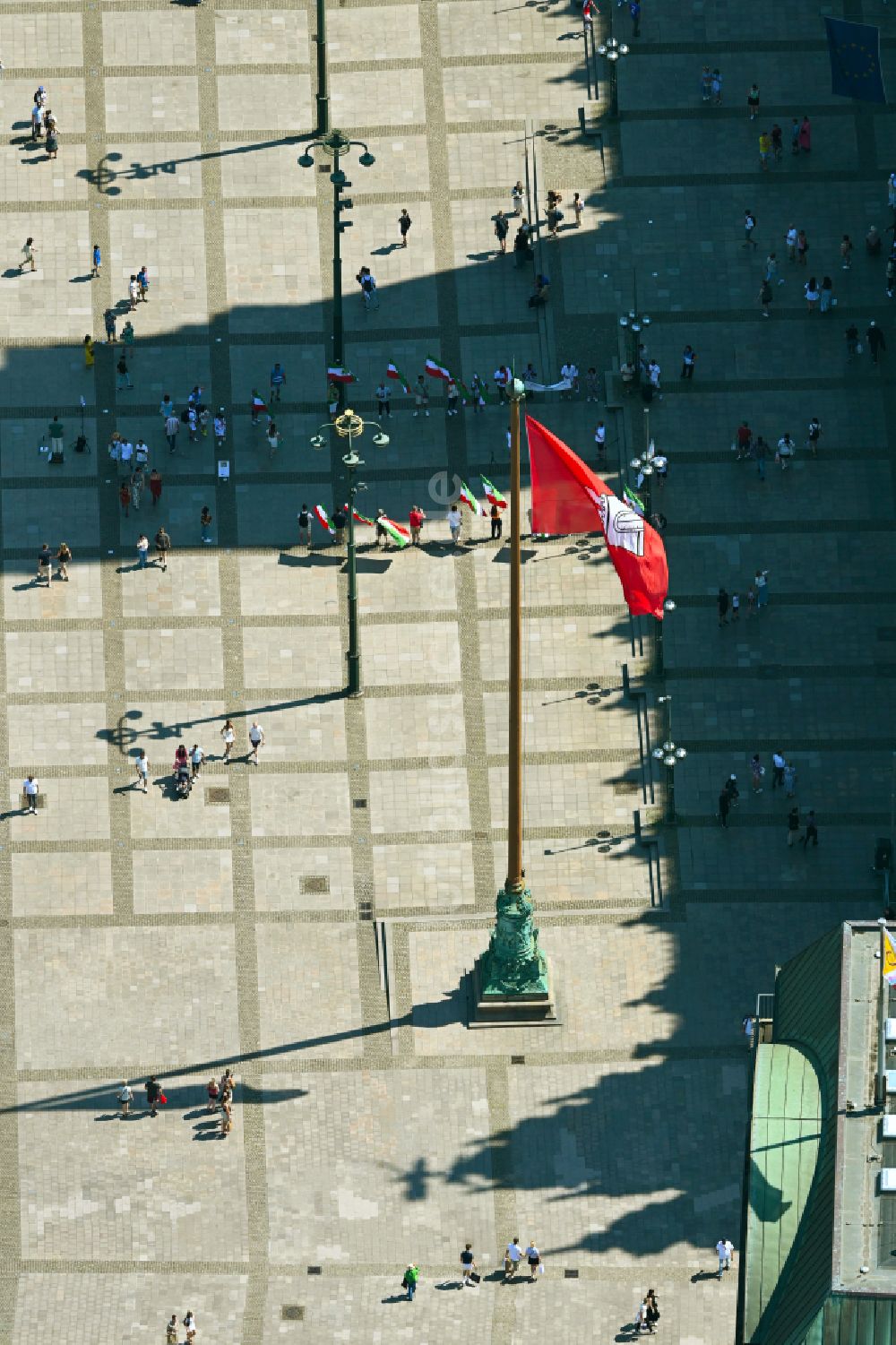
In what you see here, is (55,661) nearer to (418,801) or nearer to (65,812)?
(65,812)

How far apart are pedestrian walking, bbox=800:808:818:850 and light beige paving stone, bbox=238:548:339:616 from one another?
17.4m

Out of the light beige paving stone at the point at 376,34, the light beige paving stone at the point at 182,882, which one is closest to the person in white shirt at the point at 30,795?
the light beige paving stone at the point at 182,882

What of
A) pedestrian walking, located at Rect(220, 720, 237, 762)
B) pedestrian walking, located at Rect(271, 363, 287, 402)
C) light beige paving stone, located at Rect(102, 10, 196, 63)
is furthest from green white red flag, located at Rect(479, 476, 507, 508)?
light beige paving stone, located at Rect(102, 10, 196, 63)

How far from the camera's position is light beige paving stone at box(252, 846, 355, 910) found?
444ft

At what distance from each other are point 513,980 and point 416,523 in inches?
735

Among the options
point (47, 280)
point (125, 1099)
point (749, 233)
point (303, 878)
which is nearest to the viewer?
point (125, 1099)

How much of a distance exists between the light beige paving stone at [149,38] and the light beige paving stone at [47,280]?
23.3 feet

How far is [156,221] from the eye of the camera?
493 ft

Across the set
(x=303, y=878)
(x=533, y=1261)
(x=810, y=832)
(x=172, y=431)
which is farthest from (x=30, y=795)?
(x=810, y=832)

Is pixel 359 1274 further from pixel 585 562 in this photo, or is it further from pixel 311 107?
pixel 311 107

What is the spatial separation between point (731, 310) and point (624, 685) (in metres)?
16.6

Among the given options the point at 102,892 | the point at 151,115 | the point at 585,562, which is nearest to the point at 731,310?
the point at 585,562

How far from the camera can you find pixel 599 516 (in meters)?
112

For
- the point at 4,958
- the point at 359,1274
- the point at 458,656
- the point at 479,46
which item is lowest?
the point at 359,1274
